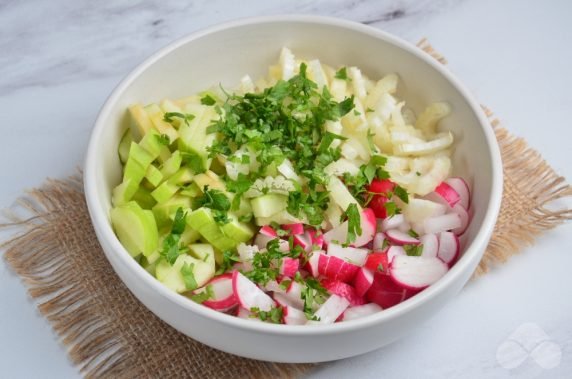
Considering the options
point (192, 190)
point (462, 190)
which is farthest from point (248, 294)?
point (462, 190)

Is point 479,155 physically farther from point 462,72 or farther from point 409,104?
point 462,72

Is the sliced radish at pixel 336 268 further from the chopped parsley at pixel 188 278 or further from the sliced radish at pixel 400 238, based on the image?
the chopped parsley at pixel 188 278

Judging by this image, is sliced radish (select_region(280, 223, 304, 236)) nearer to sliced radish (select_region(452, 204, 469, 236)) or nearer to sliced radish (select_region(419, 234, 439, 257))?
sliced radish (select_region(419, 234, 439, 257))

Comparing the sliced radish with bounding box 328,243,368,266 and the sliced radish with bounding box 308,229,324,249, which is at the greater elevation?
the sliced radish with bounding box 308,229,324,249

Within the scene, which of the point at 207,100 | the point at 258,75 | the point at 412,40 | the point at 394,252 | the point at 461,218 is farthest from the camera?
the point at 412,40

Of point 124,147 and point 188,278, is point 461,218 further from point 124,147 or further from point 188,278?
point 124,147

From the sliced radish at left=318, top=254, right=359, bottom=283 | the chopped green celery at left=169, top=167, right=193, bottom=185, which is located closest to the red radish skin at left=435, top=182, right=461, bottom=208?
the sliced radish at left=318, top=254, right=359, bottom=283

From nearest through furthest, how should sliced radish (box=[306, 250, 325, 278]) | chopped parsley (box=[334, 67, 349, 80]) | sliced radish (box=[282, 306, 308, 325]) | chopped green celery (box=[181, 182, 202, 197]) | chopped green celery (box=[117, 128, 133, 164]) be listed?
sliced radish (box=[282, 306, 308, 325])
sliced radish (box=[306, 250, 325, 278])
chopped green celery (box=[181, 182, 202, 197])
chopped green celery (box=[117, 128, 133, 164])
chopped parsley (box=[334, 67, 349, 80])
